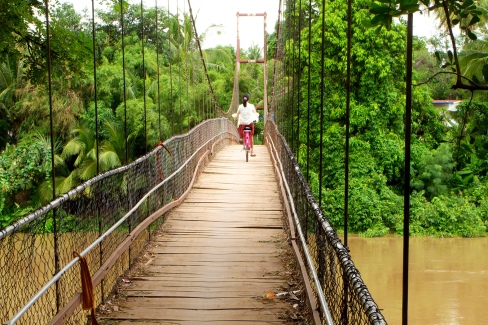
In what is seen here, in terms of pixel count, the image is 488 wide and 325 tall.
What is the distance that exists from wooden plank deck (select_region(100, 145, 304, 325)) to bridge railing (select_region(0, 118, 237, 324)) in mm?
169

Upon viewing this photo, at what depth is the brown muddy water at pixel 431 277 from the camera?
12.4 metres

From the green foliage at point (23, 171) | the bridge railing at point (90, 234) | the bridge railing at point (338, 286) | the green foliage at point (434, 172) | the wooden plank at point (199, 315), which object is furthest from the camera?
the green foliage at point (434, 172)

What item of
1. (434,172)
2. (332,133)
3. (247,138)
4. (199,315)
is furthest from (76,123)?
(199,315)

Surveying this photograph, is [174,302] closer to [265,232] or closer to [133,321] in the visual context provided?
[133,321]

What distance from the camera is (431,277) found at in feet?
47.1

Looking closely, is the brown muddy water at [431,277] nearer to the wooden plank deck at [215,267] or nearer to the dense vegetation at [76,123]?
the dense vegetation at [76,123]

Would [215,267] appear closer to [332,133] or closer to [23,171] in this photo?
[332,133]

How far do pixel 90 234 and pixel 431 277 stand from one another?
12157 mm

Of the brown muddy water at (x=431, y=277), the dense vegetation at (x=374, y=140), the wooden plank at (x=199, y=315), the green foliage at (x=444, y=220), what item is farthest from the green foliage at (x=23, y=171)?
the wooden plank at (x=199, y=315)

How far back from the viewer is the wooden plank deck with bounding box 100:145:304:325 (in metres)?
3.12

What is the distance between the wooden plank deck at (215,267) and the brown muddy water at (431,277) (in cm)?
682

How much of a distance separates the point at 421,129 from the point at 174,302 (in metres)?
15.9

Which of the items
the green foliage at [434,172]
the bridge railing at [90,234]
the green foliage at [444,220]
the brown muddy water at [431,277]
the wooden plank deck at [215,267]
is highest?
the bridge railing at [90,234]

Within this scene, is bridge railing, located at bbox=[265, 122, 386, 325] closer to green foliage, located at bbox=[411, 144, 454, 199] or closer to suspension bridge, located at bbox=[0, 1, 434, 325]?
suspension bridge, located at bbox=[0, 1, 434, 325]
